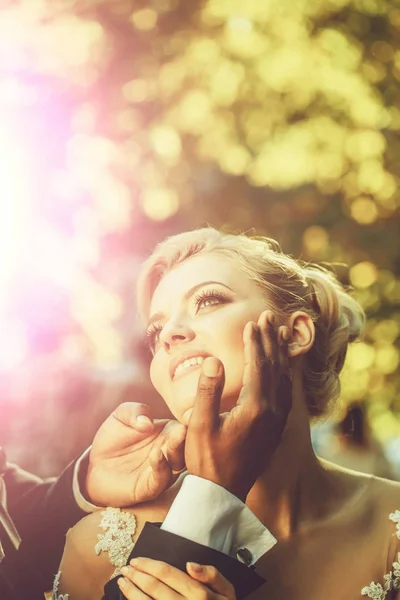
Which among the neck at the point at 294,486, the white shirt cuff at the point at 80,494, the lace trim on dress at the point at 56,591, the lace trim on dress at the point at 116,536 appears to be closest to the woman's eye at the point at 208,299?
the neck at the point at 294,486

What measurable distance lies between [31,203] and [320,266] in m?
1.23

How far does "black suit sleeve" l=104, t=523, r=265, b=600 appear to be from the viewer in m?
2.44

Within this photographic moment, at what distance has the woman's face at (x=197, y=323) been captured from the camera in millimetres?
2781

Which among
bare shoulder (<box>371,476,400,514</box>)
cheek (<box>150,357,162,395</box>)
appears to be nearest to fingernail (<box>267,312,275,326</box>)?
cheek (<box>150,357,162,395</box>)

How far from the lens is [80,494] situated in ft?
9.16

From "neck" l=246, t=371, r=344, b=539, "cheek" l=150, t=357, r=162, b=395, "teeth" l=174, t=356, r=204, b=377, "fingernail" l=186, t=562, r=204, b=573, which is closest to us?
"fingernail" l=186, t=562, r=204, b=573

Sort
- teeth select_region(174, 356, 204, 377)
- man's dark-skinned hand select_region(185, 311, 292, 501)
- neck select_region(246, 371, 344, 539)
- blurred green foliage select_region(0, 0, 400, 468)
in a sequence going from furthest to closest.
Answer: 1. blurred green foliage select_region(0, 0, 400, 468)
2. teeth select_region(174, 356, 204, 377)
3. neck select_region(246, 371, 344, 539)
4. man's dark-skinned hand select_region(185, 311, 292, 501)

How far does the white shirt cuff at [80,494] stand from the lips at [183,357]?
44 centimetres

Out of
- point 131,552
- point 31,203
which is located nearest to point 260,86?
point 31,203

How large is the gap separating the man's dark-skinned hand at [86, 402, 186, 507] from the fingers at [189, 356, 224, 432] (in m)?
0.11

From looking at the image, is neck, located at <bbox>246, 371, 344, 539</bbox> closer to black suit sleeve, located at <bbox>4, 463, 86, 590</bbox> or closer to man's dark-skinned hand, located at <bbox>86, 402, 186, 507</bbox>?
man's dark-skinned hand, located at <bbox>86, 402, 186, 507</bbox>

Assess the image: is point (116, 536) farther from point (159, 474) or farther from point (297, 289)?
point (297, 289)

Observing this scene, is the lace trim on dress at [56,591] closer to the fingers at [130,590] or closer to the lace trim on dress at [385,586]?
the fingers at [130,590]

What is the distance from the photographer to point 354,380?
3.04m
